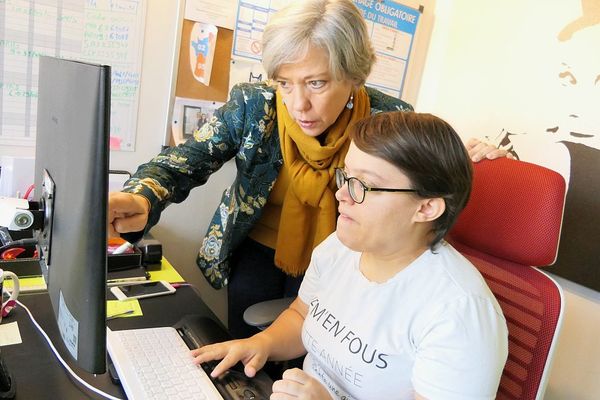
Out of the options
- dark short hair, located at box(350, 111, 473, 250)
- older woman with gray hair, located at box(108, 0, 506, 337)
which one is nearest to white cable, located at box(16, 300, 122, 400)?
older woman with gray hair, located at box(108, 0, 506, 337)

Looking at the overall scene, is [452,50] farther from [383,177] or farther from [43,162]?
[43,162]

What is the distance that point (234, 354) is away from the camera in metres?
0.95

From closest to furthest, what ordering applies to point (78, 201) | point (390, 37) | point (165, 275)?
point (78, 201)
point (165, 275)
point (390, 37)

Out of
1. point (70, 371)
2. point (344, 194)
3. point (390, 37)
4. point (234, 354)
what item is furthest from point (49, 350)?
point (390, 37)

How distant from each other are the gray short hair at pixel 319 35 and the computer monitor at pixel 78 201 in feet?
1.78

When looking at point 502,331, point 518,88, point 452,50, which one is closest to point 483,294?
point 502,331

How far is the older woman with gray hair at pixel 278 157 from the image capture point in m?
1.13

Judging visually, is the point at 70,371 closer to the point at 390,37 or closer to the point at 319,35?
the point at 319,35

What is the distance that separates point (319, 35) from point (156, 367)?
0.81 meters

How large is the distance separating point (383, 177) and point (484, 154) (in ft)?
1.26

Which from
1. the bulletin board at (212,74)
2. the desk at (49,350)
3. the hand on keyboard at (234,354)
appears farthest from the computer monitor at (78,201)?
the bulletin board at (212,74)

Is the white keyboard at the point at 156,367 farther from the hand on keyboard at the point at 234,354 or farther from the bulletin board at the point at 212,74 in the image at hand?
the bulletin board at the point at 212,74

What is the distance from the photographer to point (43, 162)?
2.66 feet

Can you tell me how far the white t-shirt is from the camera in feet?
2.65
